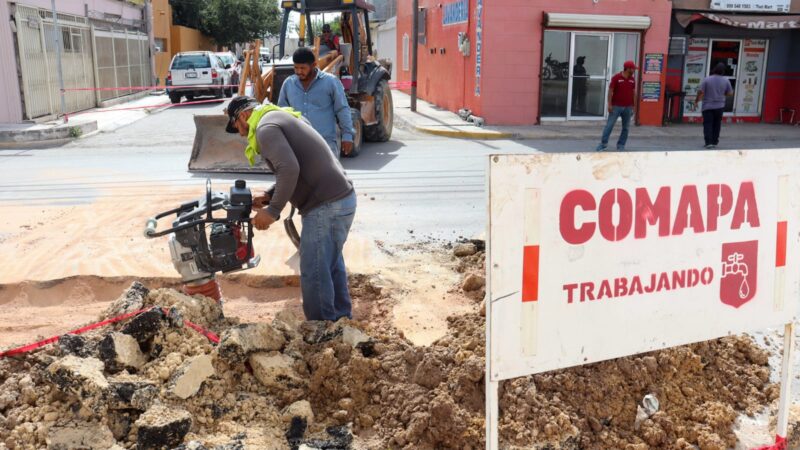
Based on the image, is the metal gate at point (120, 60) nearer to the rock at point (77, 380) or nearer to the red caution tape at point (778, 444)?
the rock at point (77, 380)

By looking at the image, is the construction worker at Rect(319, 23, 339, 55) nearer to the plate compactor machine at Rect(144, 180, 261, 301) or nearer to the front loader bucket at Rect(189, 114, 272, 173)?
the front loader bucket at Rect(189, 114, 272, 173)

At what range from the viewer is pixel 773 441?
3.43 m

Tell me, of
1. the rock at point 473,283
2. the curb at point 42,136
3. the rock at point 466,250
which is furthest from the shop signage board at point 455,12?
the rock at point 473,283

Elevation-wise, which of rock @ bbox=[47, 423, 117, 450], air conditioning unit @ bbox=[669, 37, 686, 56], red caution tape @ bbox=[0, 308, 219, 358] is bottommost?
rock @ bbox=[47, 423, 117, 450]

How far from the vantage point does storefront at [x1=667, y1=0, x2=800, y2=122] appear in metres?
17.3

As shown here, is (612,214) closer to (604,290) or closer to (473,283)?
(604,290)

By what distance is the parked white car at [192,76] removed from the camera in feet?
80.6

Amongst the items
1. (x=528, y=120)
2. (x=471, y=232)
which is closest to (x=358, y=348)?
(x=471, y=232)

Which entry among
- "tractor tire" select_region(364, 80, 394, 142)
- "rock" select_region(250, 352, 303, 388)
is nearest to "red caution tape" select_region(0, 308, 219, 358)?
"rock" select_region(250, 352, 303, 388)

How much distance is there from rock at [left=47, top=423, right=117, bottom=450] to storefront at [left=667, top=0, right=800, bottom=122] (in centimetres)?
1744

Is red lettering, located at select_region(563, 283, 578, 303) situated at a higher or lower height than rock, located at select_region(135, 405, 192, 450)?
higher

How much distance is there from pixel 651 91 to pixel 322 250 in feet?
49.9

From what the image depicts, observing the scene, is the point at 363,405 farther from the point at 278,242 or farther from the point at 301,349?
the point at 278,242

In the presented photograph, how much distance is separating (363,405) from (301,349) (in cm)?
52
